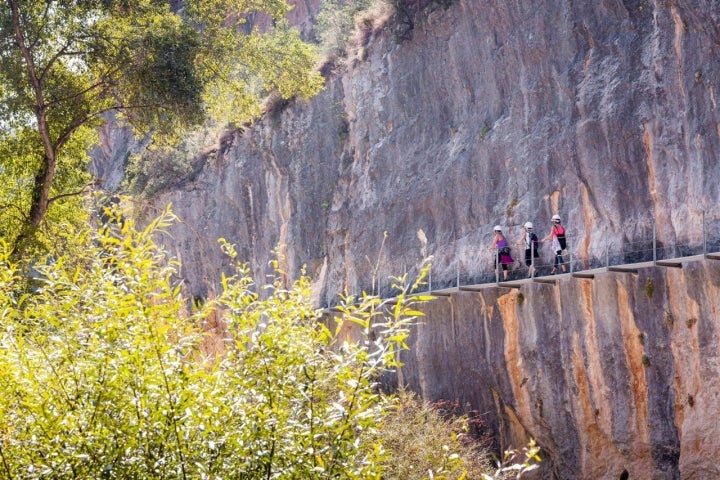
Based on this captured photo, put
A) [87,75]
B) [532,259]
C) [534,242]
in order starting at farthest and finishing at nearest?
[534,242] < [532,259] < [87,75]

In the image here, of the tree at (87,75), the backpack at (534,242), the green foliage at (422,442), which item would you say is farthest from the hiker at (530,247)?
the tree at (87,75)

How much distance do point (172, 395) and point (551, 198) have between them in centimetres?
1409

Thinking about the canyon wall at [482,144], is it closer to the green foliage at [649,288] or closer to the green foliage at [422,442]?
the green foliage at [649,288]

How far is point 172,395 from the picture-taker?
6289 millimetres

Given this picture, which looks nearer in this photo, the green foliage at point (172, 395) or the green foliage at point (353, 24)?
the green foliage at point (172, 395)

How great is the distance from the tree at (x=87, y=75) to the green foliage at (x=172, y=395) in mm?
8454

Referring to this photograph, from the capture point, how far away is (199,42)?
16.0 metres

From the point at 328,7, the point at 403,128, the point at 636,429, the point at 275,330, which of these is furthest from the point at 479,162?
the point at 328,7

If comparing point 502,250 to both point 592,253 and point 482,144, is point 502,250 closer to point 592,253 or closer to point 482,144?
point 592,253

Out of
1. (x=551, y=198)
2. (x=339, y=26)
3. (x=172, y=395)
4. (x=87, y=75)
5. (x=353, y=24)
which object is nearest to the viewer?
(x=172, y=395)

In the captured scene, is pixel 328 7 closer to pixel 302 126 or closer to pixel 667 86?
pixel 302 126

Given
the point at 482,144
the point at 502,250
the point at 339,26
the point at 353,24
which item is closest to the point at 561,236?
the point at 502,250

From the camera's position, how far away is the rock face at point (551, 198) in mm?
16359

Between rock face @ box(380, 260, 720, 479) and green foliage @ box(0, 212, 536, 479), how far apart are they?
10.2 metres
